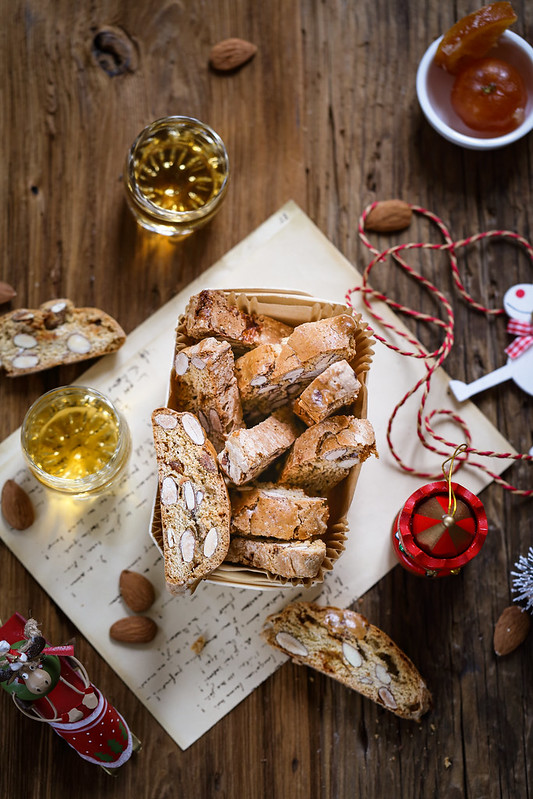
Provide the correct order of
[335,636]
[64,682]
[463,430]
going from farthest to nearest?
1. [463,430]
2. [335,636]
3. [64,682]

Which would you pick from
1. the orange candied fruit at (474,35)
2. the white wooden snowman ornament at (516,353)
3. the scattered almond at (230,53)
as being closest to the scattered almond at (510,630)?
the white wooden snowman ornament at (516,353)

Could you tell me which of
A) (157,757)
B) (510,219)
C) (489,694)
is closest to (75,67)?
(510,219)

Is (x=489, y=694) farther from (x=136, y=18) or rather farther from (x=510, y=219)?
(x=136, y=18)

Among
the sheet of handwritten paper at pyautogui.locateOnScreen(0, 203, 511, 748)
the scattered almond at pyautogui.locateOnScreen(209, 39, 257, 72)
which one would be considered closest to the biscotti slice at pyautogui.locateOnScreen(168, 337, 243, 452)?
the sheet of handwritten paper at pyautogui.locateOnScreen(0, 203, 511, 748)

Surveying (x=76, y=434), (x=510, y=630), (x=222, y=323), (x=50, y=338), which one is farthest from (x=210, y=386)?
(x=510, y=630)

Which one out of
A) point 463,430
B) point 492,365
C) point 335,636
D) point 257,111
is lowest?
point 335,636

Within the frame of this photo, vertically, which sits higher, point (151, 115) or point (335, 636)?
point (151, 115)

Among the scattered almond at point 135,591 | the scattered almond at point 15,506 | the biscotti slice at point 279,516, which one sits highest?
the biscotti slice at point 279,516

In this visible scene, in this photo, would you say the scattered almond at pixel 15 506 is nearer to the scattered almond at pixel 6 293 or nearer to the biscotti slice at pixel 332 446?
the scattered almond at pixel 6 293
